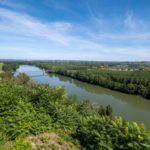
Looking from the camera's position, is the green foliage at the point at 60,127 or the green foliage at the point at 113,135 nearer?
the green foliage at the point at 113,135

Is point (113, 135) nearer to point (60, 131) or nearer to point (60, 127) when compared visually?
point (60, 131)

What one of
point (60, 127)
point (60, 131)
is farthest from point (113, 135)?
point (60, 127)

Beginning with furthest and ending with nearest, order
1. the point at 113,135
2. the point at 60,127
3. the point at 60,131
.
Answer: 1. the point at 60,127
2. the point at 60,131
3. the point at 113,135

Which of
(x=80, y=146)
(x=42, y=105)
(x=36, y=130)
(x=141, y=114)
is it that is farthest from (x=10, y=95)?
(x=141, y=114)

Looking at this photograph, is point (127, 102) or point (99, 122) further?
point (127, 102)

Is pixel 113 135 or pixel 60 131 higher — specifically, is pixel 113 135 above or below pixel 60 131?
above

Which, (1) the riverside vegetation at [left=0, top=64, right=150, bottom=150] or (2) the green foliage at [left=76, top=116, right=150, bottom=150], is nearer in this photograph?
(2) the green foliage at [left=76, top=116, right=150, bottom=150]

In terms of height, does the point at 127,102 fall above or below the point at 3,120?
below

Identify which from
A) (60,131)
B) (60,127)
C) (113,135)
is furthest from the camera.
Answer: (60,127)

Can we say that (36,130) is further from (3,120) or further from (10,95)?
(10,95)

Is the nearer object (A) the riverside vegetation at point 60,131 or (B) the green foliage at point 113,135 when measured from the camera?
(B) the green foliage at point 113,135

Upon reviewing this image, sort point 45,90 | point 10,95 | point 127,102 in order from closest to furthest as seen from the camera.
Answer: point 10,95 → point 45,90 → point 127,102
